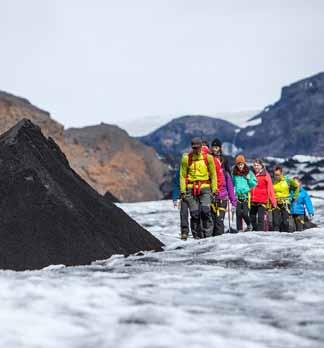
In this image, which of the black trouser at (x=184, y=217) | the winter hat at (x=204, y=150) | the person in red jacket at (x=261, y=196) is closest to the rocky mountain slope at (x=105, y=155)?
the person in red jacket at (x=261, y=196)

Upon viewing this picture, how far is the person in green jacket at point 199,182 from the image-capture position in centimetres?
1197

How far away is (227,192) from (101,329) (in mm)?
9606

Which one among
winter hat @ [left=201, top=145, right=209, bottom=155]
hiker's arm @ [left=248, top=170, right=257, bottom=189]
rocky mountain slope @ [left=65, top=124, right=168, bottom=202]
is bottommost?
hiker's arm @ [left=248, top=170, right=257, bottom=189]

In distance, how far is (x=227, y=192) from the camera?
1371cm

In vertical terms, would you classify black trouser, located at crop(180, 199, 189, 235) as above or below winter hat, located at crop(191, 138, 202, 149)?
below

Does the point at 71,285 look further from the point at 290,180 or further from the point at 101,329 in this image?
the point at 290,180

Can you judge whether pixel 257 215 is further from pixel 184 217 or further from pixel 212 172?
pixel 212 172

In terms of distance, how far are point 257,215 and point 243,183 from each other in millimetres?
971

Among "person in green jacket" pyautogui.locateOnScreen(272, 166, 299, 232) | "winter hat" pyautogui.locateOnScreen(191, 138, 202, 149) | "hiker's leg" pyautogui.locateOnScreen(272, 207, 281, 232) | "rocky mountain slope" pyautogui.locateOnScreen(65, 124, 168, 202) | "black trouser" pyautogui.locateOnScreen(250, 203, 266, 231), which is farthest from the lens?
"rocky mountain slope" pyautogui.locateOnScreen(65, 124, 168, 202)

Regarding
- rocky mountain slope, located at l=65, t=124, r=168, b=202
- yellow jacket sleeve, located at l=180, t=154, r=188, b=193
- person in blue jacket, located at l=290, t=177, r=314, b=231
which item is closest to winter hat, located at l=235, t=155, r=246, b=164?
yellow jacket sleeve, located at l=180, t=154, r=188, b=193

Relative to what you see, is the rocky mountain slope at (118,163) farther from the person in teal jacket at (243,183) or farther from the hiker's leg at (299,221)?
the person in teal jacket at (243,183)

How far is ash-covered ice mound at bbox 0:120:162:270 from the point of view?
8805 millimetres

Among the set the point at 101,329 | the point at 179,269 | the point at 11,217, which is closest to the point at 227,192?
the point at 11,217

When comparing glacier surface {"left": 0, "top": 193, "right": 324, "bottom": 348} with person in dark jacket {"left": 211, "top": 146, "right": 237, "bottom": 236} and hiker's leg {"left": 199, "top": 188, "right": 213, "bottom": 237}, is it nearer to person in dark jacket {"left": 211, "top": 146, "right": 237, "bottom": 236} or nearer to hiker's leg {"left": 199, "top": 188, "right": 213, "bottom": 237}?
hiker's leg {"left": 199, "top": 188, "right": 213, "bottom": 237}
